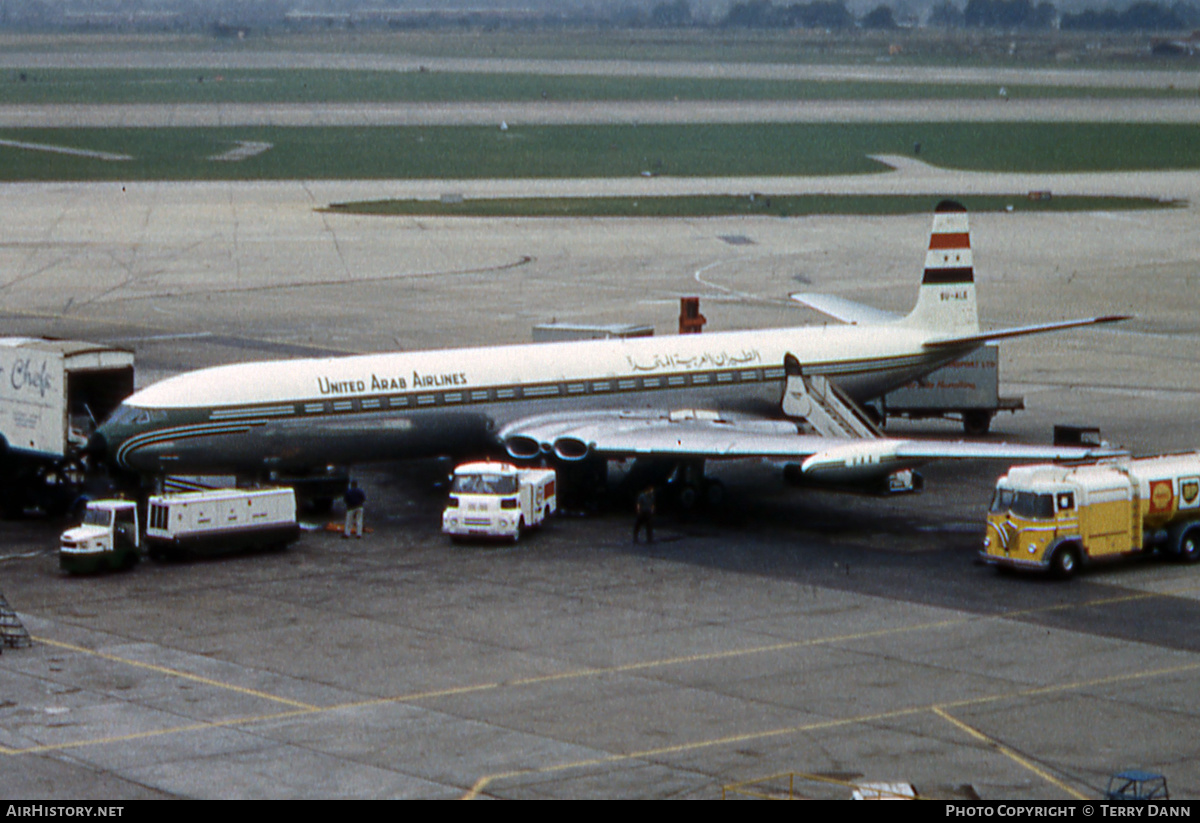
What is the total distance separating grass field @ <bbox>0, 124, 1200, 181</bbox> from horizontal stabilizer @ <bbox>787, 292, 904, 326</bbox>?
79001mm

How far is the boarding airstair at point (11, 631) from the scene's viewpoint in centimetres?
3347

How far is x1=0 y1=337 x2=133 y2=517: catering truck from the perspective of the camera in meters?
44.9

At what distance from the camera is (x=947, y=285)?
54250 mm

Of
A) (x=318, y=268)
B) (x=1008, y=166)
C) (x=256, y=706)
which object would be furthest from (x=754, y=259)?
(x=256, y=706)

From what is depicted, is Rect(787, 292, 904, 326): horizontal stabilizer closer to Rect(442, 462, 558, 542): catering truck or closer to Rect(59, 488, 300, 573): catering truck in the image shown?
Rect(442, 462, 558, 542): catering truck

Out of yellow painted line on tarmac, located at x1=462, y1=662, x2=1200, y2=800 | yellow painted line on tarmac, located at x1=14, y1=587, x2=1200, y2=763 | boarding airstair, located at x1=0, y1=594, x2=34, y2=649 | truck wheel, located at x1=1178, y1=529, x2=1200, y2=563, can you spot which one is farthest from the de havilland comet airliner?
yellow painted line on tarmac, located at x1=462, y1=662, x2=1200, y2=800

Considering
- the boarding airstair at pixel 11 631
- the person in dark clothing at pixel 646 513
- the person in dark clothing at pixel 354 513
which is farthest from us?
the person in dark clothing at pixel 354 513

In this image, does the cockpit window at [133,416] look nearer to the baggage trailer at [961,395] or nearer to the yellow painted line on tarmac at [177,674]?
the yellow painted line on tarmac at [177,674]

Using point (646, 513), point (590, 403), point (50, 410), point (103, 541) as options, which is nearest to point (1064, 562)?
point (646, 513)

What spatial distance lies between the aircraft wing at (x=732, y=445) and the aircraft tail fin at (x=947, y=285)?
7.08 meters

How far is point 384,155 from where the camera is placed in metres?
153

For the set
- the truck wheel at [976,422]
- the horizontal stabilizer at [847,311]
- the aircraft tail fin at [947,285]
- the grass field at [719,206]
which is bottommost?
the truck wheel at [976,422]

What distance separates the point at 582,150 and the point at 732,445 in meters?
116

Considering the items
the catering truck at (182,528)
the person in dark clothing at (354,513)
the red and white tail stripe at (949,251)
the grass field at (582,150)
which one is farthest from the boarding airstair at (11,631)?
the grass field at (582,150)
